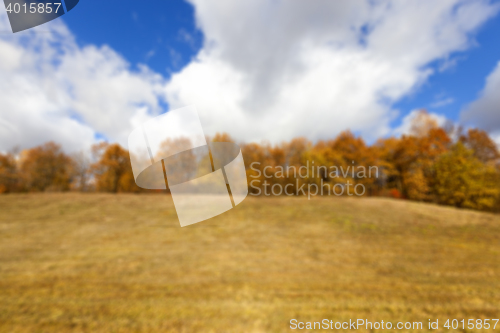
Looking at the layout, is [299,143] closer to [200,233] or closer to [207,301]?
[200,233]

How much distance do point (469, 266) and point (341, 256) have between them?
430cm

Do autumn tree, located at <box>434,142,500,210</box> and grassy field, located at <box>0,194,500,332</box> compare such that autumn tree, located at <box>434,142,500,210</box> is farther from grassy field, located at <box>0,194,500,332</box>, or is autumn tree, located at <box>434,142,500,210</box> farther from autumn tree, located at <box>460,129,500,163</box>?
grassy field, located at <box>0,194,500,332</box>

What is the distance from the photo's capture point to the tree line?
26.5 metres

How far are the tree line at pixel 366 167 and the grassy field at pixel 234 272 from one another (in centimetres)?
1301

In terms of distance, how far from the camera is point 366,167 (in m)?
30.7

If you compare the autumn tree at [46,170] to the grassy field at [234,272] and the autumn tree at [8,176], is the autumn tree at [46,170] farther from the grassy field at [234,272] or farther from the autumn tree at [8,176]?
the grassy field at [234,272]

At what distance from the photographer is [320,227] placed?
13.9 meters

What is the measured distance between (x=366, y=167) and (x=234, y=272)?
29.8 meters

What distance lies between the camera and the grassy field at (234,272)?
4.47 m

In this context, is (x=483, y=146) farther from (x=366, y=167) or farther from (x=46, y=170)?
(x=46, y=170)

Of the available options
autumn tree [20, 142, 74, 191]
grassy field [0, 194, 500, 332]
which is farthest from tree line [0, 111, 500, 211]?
grassy field [0, 194, 500, 332]

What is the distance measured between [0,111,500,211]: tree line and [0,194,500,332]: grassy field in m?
13.0

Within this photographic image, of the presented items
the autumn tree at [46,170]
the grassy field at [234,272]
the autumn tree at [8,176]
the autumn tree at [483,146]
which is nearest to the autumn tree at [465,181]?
the autumn tree at [483,146]

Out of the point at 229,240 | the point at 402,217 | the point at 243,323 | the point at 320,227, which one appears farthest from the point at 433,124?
the point at 243,323
